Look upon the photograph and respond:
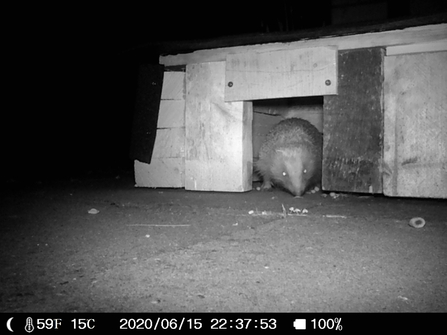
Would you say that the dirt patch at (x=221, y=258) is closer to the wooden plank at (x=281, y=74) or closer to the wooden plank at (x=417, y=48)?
the wooden plank at (x=281, y=74)

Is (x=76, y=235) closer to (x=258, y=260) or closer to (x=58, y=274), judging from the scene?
(x=58, y=274)

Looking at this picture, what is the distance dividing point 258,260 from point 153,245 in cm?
96

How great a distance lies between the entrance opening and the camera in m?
8.50

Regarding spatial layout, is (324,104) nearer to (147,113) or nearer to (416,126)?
(416,126)

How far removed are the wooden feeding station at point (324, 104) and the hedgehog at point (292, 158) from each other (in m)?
0.62

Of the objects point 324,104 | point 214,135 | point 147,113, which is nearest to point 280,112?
point 214,135

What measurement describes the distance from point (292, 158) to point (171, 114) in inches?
91.2

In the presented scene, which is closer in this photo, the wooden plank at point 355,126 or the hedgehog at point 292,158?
the wooden plank at point 355,126

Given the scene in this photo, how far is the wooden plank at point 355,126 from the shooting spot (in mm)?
5293

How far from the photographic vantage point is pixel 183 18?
945 cm

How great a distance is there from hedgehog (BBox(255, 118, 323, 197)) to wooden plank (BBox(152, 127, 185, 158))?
1636mm

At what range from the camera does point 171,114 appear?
21.9 ft

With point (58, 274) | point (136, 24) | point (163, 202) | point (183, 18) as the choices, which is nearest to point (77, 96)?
point (136, 24)
